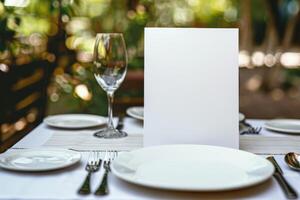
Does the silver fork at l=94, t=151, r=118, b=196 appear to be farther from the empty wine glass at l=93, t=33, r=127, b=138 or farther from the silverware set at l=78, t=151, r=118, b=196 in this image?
the empty wine glass at l=93, t=33, r=127, b=138

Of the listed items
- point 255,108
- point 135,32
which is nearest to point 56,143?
point 135,32

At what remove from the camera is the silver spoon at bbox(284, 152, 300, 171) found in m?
0.94

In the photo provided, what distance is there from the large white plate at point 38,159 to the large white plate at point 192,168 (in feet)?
0.37

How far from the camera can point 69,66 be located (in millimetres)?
2703

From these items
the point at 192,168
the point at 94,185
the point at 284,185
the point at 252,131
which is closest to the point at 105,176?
the point at 94,185

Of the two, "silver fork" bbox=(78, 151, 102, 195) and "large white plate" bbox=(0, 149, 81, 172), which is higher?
"large white plate" bbox=(0, 149, 81, 172)

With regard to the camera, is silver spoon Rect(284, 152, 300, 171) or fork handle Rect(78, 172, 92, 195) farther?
silver spoon Rect(284, 152, 300, 171)

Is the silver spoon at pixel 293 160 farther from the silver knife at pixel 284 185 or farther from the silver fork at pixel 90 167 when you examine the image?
the silver fork at pixel 90 167

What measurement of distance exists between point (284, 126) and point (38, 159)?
73 cm

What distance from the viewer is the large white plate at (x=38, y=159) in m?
0.89

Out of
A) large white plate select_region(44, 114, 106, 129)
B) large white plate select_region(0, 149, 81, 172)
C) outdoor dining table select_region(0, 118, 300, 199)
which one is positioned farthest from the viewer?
large white plate select_region(44, 114, 106, 129)

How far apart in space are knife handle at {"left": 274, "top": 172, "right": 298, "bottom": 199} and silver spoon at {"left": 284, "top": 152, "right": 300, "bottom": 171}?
7 centimetres

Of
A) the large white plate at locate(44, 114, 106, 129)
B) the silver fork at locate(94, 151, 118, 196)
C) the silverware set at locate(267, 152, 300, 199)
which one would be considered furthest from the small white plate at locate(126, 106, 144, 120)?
the silverware set at locate(267, 152, 300, 199)

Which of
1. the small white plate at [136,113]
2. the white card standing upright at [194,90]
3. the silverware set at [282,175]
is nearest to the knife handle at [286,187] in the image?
the silverware set at [282,175]
